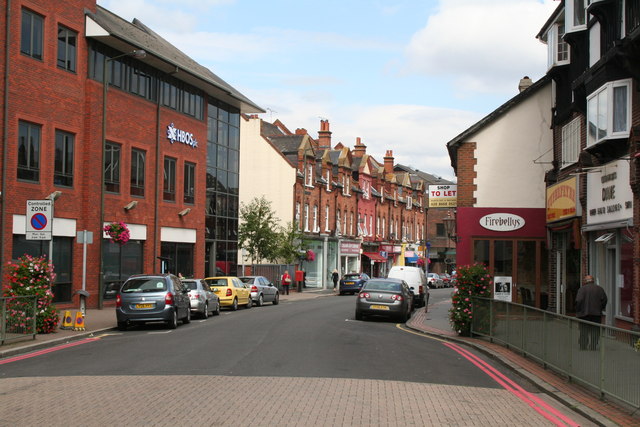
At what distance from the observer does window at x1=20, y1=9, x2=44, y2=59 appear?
25.5 m

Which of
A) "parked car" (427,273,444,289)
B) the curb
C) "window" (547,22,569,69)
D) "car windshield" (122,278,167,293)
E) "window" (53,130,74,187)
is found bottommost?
"parked car" (427,273,444,289)

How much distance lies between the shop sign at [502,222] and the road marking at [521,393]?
9.54 metres

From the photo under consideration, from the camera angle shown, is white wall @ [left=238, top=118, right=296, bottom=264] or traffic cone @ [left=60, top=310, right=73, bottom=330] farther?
white wall @ [left=238, top=118, right=296, bottom=264]

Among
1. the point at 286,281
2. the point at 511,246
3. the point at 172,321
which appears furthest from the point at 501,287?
the point at 286,281

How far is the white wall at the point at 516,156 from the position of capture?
26.0 m

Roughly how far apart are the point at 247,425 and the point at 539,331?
726cm

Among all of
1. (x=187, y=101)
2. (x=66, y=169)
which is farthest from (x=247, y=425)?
(x=187, y=101)

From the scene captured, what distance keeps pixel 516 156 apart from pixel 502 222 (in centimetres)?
241

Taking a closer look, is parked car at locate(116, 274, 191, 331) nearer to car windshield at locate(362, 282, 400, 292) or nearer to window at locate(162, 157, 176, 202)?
car windshield at locate(362, 282, 400, 292)

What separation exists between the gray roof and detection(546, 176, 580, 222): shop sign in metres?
17.1

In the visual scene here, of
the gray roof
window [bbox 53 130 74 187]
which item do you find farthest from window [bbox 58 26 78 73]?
window [bbox 53 130 74 187]

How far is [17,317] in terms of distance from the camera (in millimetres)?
16438

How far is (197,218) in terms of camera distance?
3869 centimetres

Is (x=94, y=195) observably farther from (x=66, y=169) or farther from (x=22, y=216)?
(x=22, y=216)
